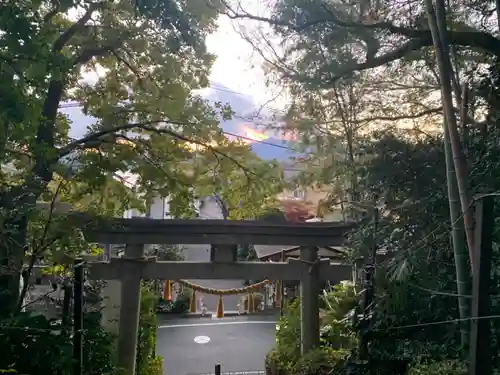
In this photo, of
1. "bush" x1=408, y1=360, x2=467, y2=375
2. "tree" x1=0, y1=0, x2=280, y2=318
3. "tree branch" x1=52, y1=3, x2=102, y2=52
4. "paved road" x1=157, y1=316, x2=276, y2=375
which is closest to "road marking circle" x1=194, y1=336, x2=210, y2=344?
"paved road" x1=157, y1=316, x2=276, y2=375

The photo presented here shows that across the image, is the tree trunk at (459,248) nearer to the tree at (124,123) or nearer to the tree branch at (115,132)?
the tree at (124,123)

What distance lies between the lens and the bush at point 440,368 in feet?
9.61

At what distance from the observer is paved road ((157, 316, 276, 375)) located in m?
7.91

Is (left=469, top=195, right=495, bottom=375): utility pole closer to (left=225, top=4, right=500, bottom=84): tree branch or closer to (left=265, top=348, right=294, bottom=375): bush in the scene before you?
(left=225, top=4, right=500, bottom=84): tree branch

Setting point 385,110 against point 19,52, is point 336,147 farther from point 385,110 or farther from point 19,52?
point 19,52

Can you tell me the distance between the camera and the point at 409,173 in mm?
4277

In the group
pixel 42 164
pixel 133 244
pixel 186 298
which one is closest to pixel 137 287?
pixel 133 244

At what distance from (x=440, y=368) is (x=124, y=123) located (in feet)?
10.2

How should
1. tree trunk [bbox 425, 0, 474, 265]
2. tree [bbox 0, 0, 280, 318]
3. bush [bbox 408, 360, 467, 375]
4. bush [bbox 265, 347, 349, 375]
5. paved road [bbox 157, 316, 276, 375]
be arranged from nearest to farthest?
tree trunk [bbox 425, 0, 474, 265] < bush [bbox 408, 360, 467, 375] < tree [bbox 0, 0, 280, 318] < bush [bbox 265, 347, 349, 375] < paved road [bbox 157, 316, 276, 375]

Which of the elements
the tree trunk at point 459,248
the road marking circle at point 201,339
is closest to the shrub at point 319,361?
the tree trunk at point 459,248

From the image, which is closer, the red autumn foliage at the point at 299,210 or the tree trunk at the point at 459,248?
the tree trunk at the point at 459,248

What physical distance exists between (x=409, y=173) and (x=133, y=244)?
2.88 meters

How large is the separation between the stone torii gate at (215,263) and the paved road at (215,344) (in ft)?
8.48

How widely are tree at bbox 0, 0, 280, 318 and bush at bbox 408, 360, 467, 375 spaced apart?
2252 millimetres
